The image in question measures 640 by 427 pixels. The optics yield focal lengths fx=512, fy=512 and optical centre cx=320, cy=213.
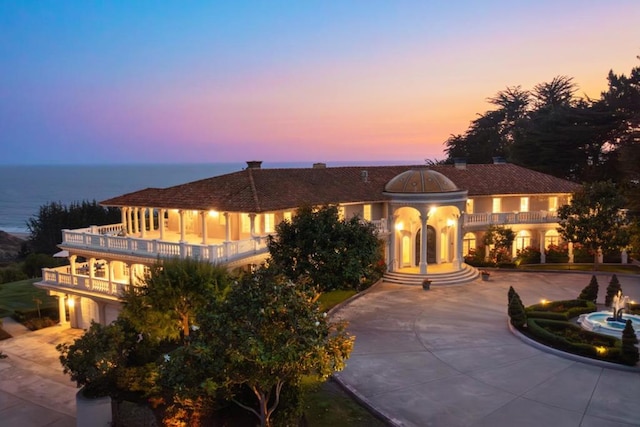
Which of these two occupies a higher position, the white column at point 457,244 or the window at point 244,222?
the window at point 244,222

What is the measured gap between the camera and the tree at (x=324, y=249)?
24453 millimetres

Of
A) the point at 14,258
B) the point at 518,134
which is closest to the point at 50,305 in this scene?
the point at 14,258

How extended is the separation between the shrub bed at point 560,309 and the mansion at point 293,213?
843 cm

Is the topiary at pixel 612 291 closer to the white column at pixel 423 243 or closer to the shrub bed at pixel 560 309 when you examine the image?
the shrub bed at pixel 560 309

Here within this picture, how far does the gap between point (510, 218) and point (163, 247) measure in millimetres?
27319

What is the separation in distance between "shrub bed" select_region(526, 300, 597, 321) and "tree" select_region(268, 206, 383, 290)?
8.65 metres

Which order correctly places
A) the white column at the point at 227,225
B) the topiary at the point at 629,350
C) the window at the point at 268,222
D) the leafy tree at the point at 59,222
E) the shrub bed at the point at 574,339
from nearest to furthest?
the topiary at the point at 629,350, the shrub bed at the point at 574,339, the white column at the point at 227,225, the window at the point at 268,222, the leafy tree at the point at 59,222

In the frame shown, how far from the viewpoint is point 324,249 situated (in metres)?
24.7

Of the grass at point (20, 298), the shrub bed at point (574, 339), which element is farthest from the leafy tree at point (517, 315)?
the grass at point (20, 298)

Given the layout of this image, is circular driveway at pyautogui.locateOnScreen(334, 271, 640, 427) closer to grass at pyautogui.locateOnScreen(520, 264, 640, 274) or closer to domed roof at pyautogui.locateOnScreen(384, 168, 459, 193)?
domed roof at pyautogui.locateOnScreen(384, 168, 459, 193)

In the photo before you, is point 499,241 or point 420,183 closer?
point 420,183

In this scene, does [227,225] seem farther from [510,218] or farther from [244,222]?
[510,218]

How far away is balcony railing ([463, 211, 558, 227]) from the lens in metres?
40.4

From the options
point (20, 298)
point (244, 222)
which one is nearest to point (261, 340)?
point (244, 222)
